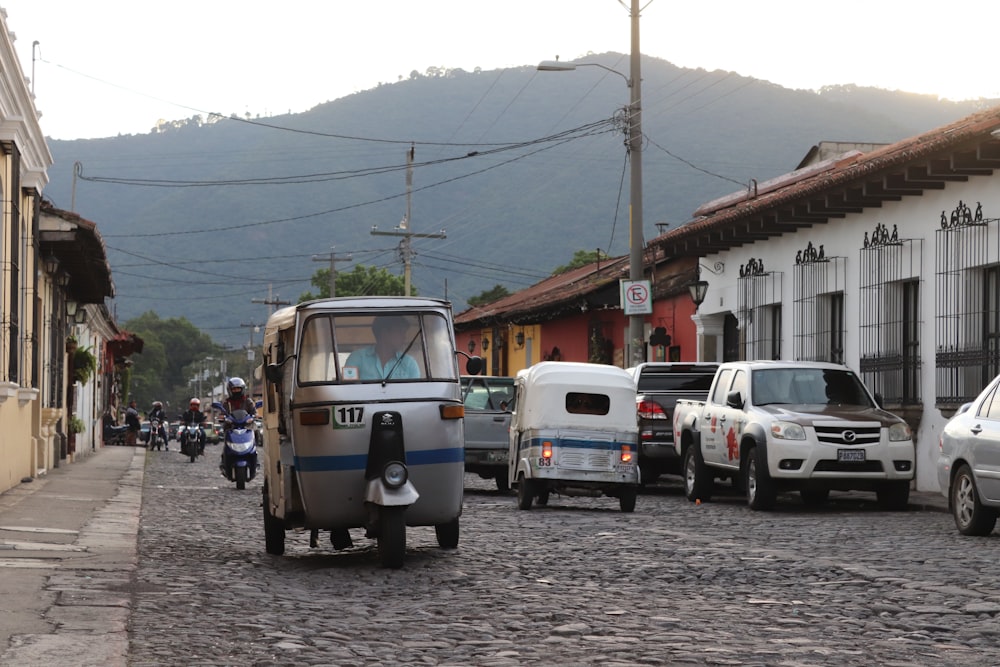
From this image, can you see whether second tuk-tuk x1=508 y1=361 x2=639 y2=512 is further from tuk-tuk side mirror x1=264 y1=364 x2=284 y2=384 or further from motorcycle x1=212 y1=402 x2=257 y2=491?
tuk-tuk side mirror x1=264 y1=364 x2=284 y2=384

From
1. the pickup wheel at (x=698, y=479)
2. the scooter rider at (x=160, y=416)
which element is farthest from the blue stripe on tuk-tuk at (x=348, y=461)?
the scooter rider at (x=160, y=416)

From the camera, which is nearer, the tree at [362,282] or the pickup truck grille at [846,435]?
the pickup truck grille at [846,435]

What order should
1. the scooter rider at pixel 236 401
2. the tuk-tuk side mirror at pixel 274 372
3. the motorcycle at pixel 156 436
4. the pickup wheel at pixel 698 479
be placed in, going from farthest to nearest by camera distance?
the motorcycle at pixel 156 436
the scooter rider at pixel 236 401
the pickup wheel at pixel 698 479
the tuk-tuk side mirror at pixel 274 372

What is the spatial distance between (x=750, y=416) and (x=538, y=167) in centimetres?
14719

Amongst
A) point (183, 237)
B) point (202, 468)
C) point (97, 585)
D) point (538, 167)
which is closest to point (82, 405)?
point (202, 468)

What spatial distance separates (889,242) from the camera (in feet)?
77.0

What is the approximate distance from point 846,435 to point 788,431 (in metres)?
0.70

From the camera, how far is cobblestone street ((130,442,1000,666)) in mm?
7660

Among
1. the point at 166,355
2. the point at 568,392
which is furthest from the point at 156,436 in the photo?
the point at 166,355

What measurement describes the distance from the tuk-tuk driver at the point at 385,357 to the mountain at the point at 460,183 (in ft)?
395

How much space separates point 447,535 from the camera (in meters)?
12.9

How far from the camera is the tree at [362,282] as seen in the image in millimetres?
91000

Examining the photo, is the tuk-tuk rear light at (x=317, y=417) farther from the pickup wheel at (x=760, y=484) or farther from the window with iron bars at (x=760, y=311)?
the window with iron bars at (x=760, y=311)

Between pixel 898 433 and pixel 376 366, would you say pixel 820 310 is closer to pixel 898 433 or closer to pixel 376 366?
pixel 898 433
